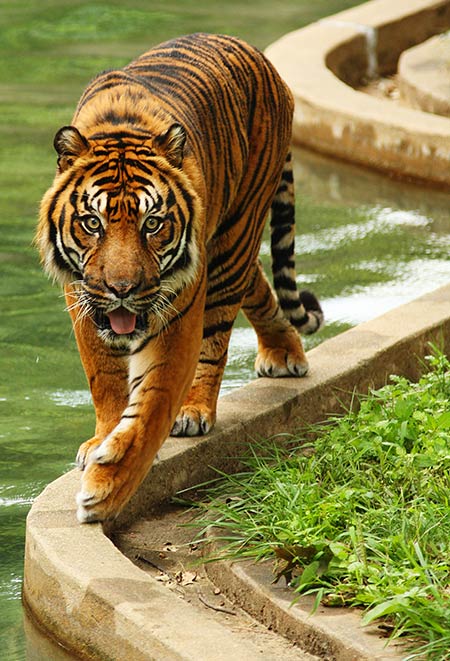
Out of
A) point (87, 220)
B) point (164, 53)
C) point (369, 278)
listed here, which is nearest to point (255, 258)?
point (164, 53)

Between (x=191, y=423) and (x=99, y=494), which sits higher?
(x=99, y=494)

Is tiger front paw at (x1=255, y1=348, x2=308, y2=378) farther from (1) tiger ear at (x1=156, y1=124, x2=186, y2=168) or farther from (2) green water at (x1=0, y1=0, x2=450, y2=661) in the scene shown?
(1) tiger ear at (x1=156, y1=124, x2=186, y2=168)

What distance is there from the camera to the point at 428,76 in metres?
10.5

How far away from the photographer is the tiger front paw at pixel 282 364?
16.9 ft

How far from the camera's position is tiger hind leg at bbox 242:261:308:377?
5.24 m

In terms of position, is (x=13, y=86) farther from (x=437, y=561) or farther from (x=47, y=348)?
(x=437, y=561)

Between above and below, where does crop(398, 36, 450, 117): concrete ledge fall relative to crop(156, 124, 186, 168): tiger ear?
below

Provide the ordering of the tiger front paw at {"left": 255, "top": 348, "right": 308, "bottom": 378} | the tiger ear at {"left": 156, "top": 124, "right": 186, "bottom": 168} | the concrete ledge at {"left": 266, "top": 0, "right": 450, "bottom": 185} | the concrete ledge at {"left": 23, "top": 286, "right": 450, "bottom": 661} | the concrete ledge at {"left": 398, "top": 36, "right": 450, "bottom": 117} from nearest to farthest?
the concrete ledge at {"left": 23, "top": 286, "right": 450, "bottom": 661}
the tiger ear at {"left": 156, "top": 124, "right": 186, "bottom": 168}
the tiger front paw at {"left": 255, "top": 348, "right": 308, "bottom": 378}
the concrete ledge at {"left": 266, "top": 0, "right": 450, "bottom": 185}
the concrete ledge at {"left": 398, "top": 36, "right": 450, "bottom": 117}

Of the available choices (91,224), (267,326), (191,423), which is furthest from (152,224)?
(267,326)

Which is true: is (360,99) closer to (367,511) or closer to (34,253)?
(34,253)

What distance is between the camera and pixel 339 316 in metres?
6.73

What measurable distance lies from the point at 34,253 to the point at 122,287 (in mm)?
3802

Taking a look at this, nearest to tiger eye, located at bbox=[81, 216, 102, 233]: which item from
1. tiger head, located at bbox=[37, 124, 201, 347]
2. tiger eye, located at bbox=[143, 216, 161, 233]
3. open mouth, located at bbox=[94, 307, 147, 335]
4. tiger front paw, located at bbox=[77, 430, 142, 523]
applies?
tiger head, located at bbox=[37, 124, 201, 347]

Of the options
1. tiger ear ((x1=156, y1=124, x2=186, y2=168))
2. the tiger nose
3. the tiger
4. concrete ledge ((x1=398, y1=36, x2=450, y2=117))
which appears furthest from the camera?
concrete ledge ((x1=398, y1=36, x2=450, y2=117))
